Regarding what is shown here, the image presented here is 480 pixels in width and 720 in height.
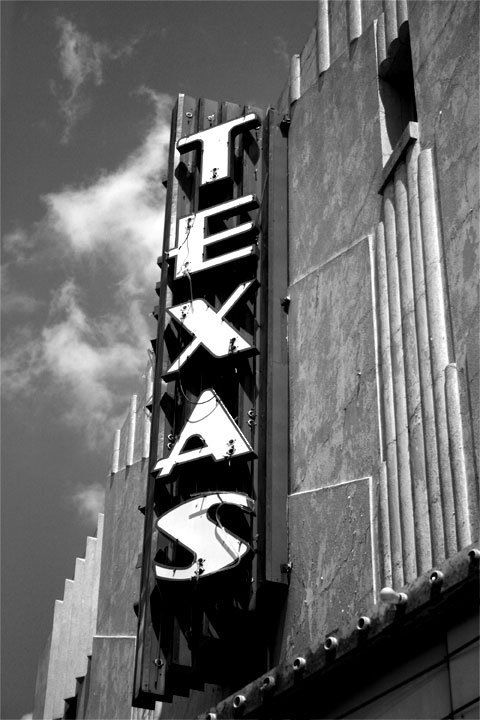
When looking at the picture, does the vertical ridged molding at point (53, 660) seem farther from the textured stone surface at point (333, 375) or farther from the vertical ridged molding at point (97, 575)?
the textured stone surface at point (333, 375)

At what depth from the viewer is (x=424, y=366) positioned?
13.2 metres

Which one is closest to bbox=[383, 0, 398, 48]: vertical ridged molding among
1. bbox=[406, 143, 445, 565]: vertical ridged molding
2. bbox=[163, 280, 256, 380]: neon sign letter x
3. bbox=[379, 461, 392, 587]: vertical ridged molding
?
bbox=[406, 143, 445, 565]: vertical ridged molding

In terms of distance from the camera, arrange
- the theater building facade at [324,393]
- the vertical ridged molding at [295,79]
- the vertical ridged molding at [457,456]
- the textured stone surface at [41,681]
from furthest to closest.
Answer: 1. the textured stone surface at [41,681]
2. the vertical ridged molding at [295,79]
3. the vertical ridged molding at [457,456]
4. the theater building facade at [324,393]

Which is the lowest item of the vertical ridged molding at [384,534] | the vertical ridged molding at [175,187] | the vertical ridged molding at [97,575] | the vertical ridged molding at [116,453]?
the vertical ridged molding at [384,534]

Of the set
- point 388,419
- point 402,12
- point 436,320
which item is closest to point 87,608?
point 388,419

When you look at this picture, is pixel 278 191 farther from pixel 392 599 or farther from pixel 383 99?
pixel 392 599

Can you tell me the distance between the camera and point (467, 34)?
14484 mm

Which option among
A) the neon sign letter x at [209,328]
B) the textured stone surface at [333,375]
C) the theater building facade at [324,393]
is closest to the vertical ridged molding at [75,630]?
the theater building facade at [324,393]

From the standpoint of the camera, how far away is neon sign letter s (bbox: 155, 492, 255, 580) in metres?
14.1

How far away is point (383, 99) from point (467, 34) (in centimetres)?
192

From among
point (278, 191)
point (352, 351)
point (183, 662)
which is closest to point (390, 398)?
point (352, 351)

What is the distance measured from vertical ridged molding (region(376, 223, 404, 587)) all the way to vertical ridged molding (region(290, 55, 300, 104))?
4.14 m

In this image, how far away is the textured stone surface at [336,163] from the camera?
52.0 ft

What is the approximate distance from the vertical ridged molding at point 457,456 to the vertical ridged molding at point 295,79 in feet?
22.4
